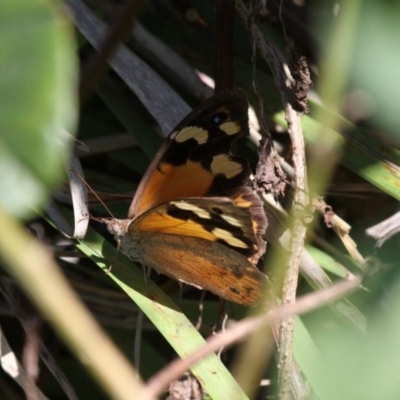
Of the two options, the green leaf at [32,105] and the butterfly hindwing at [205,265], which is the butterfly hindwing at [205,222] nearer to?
the butterfly hindwing at [205,265]

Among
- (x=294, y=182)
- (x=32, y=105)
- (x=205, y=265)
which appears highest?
(x=294, y=182)

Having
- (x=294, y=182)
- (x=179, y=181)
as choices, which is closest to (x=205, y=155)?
(x=179, y=181)

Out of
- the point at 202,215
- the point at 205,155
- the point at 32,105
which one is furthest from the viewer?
the point at 205,155

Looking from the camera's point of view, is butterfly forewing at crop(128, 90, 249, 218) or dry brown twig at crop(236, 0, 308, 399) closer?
dry brown twig at crop(236, 0, 308, 399)

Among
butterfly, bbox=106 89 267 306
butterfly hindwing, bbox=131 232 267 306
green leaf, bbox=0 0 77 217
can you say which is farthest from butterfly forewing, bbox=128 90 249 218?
green leaf, bbox=0 0 77 217

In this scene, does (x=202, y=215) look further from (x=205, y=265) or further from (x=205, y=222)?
(x=205, y=265)

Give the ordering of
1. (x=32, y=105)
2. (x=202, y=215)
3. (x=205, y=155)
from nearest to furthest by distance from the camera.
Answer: (x=32, y=105) → (x=202, y=215) → (x=205, y=155)

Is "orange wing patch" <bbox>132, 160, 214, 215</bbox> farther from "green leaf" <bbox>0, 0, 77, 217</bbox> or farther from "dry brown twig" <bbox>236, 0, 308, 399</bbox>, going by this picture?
"green leaf" <bbox>0, 0, 77, 217</bbox>

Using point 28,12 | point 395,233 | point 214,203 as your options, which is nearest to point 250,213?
point 214,203

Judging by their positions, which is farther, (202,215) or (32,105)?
(202,215)
